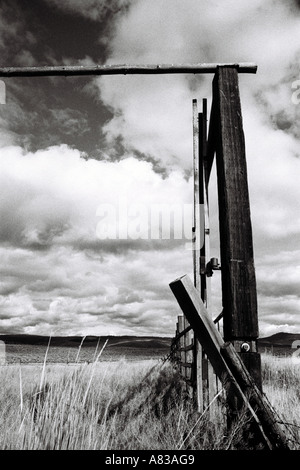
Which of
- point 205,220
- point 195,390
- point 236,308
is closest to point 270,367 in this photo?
point 195,390

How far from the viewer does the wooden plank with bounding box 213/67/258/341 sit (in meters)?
2.56

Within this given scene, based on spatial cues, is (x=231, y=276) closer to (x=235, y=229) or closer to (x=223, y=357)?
(x=235, y=229)

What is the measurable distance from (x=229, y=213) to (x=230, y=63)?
4.18 ft

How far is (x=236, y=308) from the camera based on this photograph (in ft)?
8.38

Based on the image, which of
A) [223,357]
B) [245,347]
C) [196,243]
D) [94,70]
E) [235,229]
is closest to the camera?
[223,357]

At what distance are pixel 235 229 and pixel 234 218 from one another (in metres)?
0.08

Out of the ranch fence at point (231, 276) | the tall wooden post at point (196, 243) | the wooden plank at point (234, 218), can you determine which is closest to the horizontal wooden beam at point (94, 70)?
the ranch fence at point (231, 276)

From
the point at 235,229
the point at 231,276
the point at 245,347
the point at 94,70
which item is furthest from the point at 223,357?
the point at 94,70

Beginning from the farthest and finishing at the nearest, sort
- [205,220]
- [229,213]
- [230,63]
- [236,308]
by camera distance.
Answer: [205,220], [230,63], [229,213], [236,308]

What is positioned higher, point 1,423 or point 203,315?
point 203,315

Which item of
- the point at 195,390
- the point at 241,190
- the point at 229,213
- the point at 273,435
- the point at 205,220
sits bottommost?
the point at 195,390

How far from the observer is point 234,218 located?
2.75 m

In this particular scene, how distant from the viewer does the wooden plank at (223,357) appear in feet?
6.82

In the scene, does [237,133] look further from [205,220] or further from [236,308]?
[205,220]
